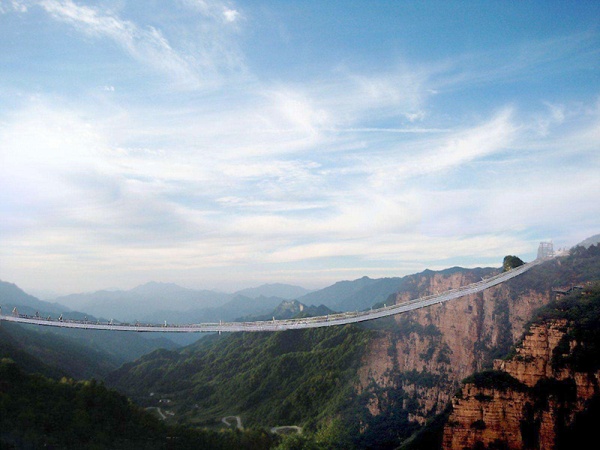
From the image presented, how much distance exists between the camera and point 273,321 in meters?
50.5

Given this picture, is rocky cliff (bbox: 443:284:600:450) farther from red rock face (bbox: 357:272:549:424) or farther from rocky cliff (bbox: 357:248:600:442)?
red rock face (bbox: 357:272:549:424)

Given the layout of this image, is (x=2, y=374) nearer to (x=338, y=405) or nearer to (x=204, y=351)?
(x=338, y=405)

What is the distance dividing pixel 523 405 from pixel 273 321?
94.8ft

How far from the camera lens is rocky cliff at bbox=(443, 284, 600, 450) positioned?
33625mm

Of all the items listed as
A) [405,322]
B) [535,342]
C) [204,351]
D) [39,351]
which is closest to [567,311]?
[535,342]

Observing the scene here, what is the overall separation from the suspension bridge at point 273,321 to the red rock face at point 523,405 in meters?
16.2

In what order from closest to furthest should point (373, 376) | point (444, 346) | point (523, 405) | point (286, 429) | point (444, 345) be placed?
point (523, 405) → point (286, 429) → point (373, 376) → point (444, 346) → point (444, 345)

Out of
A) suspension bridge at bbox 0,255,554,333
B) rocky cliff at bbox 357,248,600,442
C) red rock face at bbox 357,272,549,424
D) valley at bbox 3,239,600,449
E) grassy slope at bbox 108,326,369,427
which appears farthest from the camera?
grassy slope at bbox 108,326,369,427

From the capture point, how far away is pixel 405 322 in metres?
73.6

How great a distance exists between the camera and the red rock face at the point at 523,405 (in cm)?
3366

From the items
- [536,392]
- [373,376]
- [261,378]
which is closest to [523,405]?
[536,392]

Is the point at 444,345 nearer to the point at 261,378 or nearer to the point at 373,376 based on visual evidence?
the point at 373,376

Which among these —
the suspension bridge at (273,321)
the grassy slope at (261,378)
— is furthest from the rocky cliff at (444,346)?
the grassy slope at (261,378)

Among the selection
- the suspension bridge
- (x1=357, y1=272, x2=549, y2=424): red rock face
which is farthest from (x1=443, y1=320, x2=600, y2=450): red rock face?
the suspension bridge
